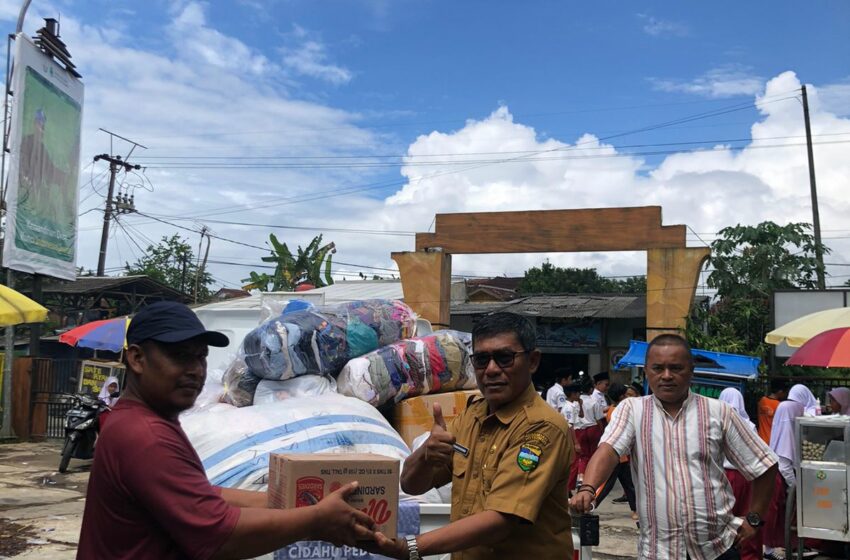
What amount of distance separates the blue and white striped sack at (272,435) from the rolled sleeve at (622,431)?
4.19 ft

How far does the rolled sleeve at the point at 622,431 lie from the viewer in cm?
319

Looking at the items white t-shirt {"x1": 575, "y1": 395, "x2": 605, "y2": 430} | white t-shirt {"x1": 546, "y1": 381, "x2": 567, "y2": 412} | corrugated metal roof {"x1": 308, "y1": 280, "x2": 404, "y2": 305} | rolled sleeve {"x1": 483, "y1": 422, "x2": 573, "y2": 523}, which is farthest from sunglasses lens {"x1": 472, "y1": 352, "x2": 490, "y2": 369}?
corrugated metal roof {"x1": 308, "y1": 280, "x2": 404, "y2": 305}

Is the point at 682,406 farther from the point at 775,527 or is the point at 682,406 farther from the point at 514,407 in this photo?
the point at 775,527

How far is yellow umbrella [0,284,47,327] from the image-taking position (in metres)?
8.16

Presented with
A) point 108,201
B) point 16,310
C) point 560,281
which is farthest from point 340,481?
point 560,281

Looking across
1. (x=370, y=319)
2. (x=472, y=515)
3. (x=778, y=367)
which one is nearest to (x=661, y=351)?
(x=472, y=515)

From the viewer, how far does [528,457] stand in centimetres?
228

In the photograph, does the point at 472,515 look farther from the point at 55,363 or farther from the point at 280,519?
the point at 55,363

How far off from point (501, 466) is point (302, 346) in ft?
11.3

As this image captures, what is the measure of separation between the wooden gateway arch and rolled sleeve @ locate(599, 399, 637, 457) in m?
10.0

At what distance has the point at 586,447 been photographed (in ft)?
32.9

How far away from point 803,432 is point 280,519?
5106 mm

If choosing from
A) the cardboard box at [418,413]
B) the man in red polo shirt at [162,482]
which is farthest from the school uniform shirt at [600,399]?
the man in red polo shirt at [162,482]

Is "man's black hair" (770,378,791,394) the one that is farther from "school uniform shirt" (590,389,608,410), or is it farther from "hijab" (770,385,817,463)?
"hijab" (770,385,817,463)
